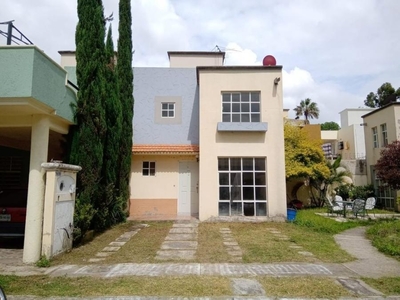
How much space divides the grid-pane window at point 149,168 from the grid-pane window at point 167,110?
9.79ft

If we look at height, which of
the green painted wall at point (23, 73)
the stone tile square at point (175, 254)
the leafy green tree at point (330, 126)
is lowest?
the stone tile square at point (175, 254)

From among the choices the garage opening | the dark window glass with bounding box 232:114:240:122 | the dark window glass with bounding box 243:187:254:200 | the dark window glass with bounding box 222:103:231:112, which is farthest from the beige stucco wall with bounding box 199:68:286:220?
the garage opening

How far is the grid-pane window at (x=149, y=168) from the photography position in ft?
52.0

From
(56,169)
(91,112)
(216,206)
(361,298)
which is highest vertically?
(91,112)

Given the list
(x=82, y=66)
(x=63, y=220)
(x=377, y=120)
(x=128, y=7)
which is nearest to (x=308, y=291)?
(x=63, y=220)

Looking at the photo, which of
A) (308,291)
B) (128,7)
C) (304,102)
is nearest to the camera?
(308,291)

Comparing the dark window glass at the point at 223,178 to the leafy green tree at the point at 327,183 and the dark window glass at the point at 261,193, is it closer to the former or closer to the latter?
the dark window glass at the point at 261,193

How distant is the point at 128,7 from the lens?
1482 centimetres

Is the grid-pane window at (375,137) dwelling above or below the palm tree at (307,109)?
below

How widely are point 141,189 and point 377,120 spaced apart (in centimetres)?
1714

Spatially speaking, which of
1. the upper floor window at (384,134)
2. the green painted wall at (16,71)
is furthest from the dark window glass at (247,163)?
the upper floor window at (384,134)

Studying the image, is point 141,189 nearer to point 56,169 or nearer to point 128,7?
point 56,169

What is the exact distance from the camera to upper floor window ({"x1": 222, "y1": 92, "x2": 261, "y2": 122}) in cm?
1418

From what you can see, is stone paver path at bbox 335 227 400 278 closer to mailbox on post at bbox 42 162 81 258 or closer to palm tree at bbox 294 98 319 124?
mailbox on post at bbox 42 162 81 258
